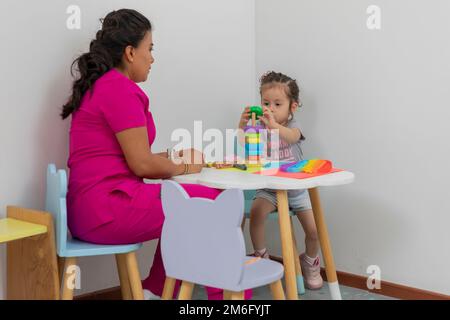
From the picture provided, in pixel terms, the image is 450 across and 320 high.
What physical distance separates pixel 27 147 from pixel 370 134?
1.20 metres

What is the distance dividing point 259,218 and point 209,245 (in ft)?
2.64

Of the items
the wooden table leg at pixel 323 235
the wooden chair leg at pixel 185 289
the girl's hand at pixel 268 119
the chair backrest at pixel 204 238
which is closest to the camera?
the chair backrest at pixel 204 238

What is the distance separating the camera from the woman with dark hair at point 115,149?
5.56 ft

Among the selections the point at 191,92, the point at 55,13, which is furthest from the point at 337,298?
the point at 55,13

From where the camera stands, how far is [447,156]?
77.5 inches

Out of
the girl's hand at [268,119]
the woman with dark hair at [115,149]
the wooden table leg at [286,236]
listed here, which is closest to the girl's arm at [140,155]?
the woman with dark hair at [115,149]

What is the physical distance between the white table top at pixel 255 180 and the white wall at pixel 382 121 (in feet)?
1.21

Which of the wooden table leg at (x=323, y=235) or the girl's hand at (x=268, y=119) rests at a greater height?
the girl's hand at (x=268, y=119)

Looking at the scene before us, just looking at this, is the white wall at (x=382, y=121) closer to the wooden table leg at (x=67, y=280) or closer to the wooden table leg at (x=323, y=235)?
the wooden table leg at (x=323, y=235)

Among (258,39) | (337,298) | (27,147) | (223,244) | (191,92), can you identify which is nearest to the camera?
(223,244)

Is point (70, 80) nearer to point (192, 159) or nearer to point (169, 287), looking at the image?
point (192, 159)

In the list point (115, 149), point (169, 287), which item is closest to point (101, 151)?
point (115, 149)

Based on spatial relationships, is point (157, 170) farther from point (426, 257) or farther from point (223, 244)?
point (426, 257)

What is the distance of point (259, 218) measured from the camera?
7.18 feet
